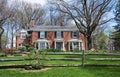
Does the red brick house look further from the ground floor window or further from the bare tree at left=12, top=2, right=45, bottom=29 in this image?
the bare tree at left=12, top=2, right=45, bottom=29

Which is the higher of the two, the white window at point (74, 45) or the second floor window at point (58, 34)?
the second floor window at point (58, 34)

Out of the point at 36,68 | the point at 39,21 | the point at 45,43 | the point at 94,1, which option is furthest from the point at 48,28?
the point at 36,68

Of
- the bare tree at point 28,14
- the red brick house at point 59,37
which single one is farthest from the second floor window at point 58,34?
the bare tree at point 28,14

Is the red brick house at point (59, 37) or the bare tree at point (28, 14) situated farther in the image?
the bare tree at point (28, 14)

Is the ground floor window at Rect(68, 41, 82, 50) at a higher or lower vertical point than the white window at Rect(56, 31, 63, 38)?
lower

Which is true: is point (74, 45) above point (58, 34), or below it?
below

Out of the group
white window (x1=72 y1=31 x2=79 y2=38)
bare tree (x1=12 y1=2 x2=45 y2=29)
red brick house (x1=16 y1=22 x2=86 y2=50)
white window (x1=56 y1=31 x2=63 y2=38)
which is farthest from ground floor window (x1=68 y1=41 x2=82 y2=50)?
bare tree (x1=12 y1=2 x2=45 y2=29)

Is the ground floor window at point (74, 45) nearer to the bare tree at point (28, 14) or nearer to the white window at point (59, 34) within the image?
the white window at point (59, 34)

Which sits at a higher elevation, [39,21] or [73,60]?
[39,21]

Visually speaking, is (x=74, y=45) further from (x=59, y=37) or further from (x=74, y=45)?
(x=59, y=37)

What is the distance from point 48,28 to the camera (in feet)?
173

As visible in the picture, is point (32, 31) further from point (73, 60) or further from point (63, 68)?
point (63, 68)

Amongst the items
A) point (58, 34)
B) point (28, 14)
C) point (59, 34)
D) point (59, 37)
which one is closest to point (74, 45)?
point (59, 37)

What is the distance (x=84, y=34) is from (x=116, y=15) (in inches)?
289
